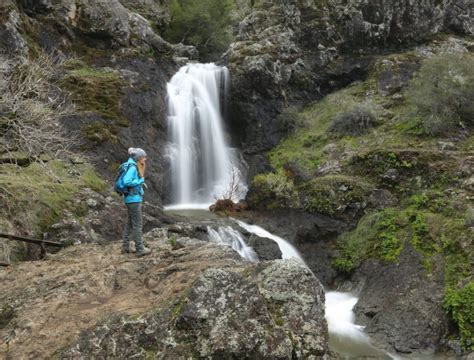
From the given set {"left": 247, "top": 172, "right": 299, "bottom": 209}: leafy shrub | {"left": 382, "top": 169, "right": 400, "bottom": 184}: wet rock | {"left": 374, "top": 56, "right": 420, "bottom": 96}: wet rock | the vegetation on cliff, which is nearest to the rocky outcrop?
the vegetation on cliff

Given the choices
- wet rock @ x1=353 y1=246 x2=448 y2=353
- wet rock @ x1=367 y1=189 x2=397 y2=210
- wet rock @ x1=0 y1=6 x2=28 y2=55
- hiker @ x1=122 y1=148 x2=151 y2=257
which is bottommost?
wet rock @ x1=353 y1=246 x2=448 y2=353

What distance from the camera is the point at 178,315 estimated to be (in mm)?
5305

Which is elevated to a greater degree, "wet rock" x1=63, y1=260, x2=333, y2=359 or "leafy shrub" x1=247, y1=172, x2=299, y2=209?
"wet rock" x1=63, y1=260, x2=333, y2=359

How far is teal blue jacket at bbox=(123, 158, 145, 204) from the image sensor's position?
7.36 m

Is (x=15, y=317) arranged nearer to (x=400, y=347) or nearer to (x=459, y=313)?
(x=400, y=347)

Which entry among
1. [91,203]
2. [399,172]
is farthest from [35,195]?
[399,172]

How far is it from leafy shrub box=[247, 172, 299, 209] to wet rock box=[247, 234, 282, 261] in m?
2.79

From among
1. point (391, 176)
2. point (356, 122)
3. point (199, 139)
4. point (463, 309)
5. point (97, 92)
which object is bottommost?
point (463, 309)

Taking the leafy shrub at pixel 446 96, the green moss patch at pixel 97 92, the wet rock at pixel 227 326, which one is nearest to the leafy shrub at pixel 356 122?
the leafy shrub at pixel 446 96

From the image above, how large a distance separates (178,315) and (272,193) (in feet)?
40.9

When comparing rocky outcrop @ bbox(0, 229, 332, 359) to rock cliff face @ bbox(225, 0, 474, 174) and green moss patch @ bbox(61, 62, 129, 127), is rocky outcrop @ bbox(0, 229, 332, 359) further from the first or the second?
rock cliff face @ bbox(225, 0, 474, 174)

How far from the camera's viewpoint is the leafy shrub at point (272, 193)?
56.7ft

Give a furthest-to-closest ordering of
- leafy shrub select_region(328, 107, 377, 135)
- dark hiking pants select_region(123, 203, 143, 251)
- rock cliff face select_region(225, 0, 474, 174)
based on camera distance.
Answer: rock cliff face select_region(225, 0, 474, 174)
leafy shrub select_region(328, 107, 377, 135)
dark hiking pants select_region(123, 203, 143, 251)

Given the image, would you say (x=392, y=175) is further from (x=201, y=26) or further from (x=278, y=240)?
(x=201, y=26)
